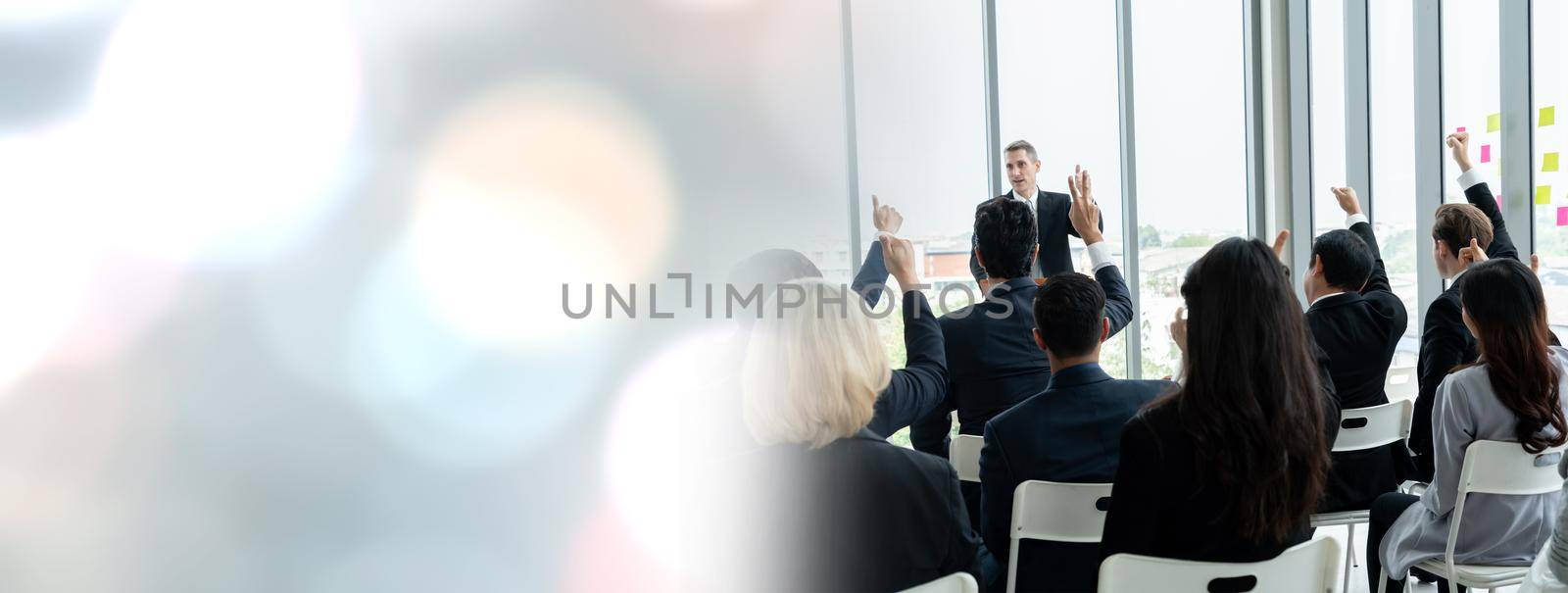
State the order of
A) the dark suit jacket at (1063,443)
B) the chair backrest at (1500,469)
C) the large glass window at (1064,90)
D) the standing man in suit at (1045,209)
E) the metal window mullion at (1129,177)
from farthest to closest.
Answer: the metal window mullion at (1129,177) < the large glass window at (1064,90) < the standing man in suit at (1045,209) < the chair backrest at (1500,469) < the dark suit jacket at (1063,443)

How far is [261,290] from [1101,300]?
1408 mm

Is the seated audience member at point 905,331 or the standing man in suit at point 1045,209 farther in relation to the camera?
the standing man in suit at point 1045,209

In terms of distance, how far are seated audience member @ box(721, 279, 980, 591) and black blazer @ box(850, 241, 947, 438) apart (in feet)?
0.97

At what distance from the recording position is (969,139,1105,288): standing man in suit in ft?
12.7

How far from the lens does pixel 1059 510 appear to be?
1.76 m

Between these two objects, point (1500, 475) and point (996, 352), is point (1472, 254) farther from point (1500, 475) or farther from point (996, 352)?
point (996, 352)

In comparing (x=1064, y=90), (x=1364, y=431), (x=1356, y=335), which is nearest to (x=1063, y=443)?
(x=1364, y=431)

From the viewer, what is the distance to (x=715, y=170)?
1.72 m

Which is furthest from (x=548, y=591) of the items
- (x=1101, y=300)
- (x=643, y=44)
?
(x=1101, y=300)

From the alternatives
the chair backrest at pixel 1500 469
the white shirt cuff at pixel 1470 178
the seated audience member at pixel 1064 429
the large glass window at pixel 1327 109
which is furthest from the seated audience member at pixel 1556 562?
the large glass window at pixel 1327 109

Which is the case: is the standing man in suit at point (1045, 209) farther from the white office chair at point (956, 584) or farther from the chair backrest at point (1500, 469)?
the white office chair at point (956, 584)

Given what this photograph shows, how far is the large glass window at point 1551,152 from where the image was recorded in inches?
135

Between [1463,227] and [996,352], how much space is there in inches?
59.0

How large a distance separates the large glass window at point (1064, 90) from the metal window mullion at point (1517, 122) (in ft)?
4.82
